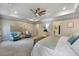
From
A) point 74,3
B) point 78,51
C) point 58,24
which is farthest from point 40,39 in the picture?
point 74,3

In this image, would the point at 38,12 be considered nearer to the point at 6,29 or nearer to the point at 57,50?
the point at 6,29

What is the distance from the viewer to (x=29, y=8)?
5.82 ft

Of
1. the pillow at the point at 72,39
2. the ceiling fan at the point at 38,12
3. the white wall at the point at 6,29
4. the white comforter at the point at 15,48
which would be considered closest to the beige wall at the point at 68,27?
the pillow at the point at 72,39

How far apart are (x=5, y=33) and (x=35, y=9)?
64 cm

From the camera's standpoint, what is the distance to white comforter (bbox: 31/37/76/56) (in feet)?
5.77

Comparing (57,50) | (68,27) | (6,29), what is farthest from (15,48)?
(68,27)

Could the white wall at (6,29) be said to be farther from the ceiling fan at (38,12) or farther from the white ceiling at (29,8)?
the ceiling fan at (38,12)

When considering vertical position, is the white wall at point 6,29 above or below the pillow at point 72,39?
above

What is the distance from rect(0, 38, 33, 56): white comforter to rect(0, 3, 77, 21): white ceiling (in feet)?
1.49

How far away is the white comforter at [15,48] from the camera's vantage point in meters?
1.78

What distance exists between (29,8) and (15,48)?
0.70 m

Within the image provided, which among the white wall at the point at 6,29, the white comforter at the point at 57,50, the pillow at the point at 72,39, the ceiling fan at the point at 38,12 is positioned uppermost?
the ceiling fan at the point at 38,12

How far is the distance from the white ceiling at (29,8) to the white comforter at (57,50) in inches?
18.7

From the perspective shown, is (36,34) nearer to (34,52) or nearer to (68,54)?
(34,52)
